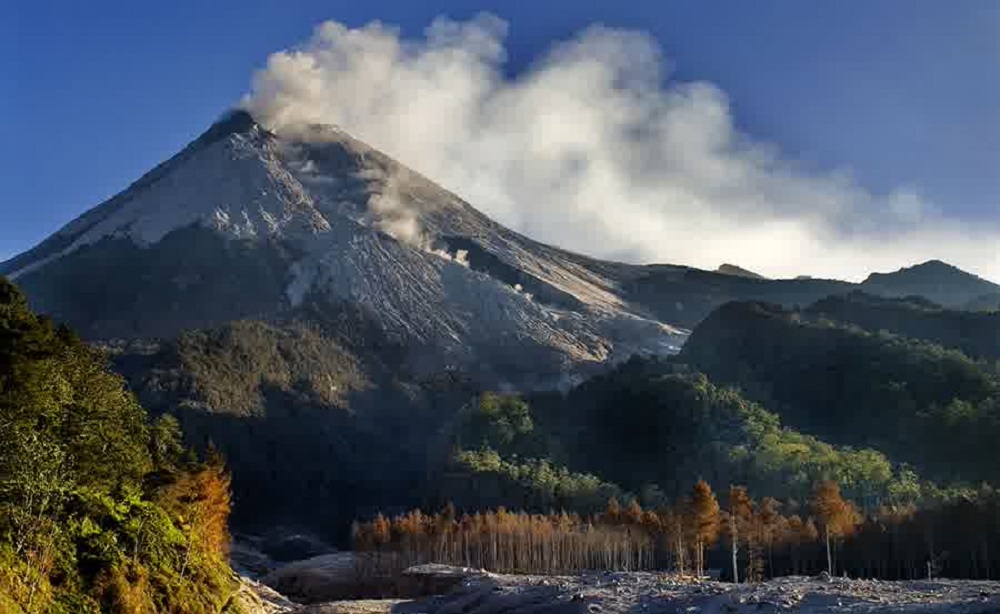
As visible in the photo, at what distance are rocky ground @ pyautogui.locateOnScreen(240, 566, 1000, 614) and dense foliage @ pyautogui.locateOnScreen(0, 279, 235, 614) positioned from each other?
17.1m

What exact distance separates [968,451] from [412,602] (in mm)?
116157

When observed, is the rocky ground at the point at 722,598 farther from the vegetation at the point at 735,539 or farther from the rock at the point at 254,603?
the vegetation at the point at 735,539

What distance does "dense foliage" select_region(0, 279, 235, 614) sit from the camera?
115 ft

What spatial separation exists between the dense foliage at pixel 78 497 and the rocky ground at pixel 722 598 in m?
17.1

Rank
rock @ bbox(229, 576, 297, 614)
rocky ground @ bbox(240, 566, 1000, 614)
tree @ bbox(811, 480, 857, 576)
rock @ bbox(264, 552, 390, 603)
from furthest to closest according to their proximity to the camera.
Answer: rock @ bbox(264, 552, 390, 603)
tree @ bbox(811, 480, 857, 576)
rock @ bbox(229, 576, 297, 614)
rocky ground @ bbox(240, 566, 1000, 614)

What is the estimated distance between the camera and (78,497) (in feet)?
139

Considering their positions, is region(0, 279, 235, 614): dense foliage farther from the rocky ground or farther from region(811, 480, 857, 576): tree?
region(811, 480, 857, 576): tree

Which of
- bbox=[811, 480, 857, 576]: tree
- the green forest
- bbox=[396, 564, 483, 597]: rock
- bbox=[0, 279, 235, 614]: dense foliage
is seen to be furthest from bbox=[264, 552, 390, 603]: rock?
bbox=[0, 279, 235, 614]: dense foliage

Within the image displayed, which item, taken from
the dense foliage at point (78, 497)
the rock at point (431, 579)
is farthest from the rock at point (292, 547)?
the dense foliage at point (78, 497)

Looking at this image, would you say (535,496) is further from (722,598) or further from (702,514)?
(722,598)

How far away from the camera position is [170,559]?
4650 cm

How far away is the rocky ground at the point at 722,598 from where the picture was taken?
3719 centimetres

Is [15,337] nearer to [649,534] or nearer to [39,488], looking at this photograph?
[39,488]

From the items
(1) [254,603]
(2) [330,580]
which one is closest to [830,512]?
(1) [254,603]
